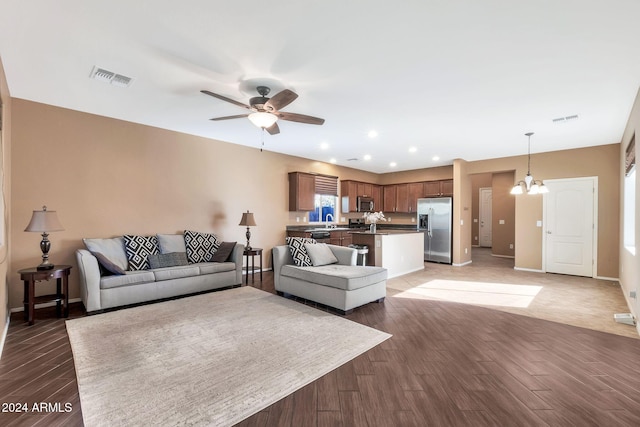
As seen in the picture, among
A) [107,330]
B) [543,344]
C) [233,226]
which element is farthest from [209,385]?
[233,226]

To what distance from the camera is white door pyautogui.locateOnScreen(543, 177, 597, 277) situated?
5.84m

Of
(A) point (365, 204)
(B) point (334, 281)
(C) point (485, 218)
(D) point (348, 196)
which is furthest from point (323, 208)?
(C) point (485, 218)

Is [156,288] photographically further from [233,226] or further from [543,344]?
[543,344]

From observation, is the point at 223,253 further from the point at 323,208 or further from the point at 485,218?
the point at 485,218

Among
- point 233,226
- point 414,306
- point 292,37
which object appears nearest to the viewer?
point 292,37

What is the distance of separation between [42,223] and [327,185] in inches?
223

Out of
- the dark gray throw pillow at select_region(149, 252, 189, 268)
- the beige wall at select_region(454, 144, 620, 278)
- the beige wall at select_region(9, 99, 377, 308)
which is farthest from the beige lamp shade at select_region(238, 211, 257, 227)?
the beige wall at select_region(454, 144, 620, 278)

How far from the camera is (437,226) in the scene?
7.73 m

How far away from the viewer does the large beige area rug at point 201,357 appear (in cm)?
187

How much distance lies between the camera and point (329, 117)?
424cm

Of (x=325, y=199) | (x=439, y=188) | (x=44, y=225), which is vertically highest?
(x=439, y=188)

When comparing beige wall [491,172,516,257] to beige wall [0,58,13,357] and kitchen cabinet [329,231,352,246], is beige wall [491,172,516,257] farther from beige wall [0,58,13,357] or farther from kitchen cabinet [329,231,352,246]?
beige wall [0,58,13,357]

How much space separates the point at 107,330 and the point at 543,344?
178 inches

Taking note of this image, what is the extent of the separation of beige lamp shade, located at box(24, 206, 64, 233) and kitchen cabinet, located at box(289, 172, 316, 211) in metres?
4.32
